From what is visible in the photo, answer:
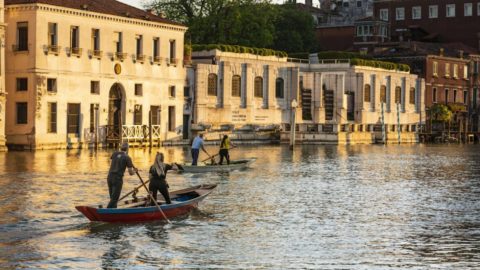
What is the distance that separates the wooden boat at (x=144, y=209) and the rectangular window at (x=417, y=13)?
375 ft

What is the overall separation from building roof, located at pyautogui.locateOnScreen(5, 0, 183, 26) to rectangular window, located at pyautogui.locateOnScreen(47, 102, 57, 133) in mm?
6869

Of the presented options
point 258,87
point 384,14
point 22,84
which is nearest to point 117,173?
point 22,84

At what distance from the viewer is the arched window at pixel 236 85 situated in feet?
306

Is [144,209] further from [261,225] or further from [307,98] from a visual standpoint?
[307,98]

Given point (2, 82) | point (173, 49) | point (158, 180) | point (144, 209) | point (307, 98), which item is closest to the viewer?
point (144, 209)

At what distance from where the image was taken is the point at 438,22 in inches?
5497

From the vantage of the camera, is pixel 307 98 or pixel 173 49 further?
pixel 307 98

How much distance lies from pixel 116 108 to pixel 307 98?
27.6 metres

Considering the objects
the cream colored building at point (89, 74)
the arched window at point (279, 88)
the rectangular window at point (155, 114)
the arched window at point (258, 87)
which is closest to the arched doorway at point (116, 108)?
the cream colored building at point (89, 74)

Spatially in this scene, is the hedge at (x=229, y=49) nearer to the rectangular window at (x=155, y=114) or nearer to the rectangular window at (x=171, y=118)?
the rectangular window at (x=171, y=118)

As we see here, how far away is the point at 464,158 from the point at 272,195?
36.1 metres

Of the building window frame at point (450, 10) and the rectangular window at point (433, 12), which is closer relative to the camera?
the building window frame at point (450, 10)

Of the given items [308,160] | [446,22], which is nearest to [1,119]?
[308,160]

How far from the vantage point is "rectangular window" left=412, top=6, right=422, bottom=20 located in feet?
465
